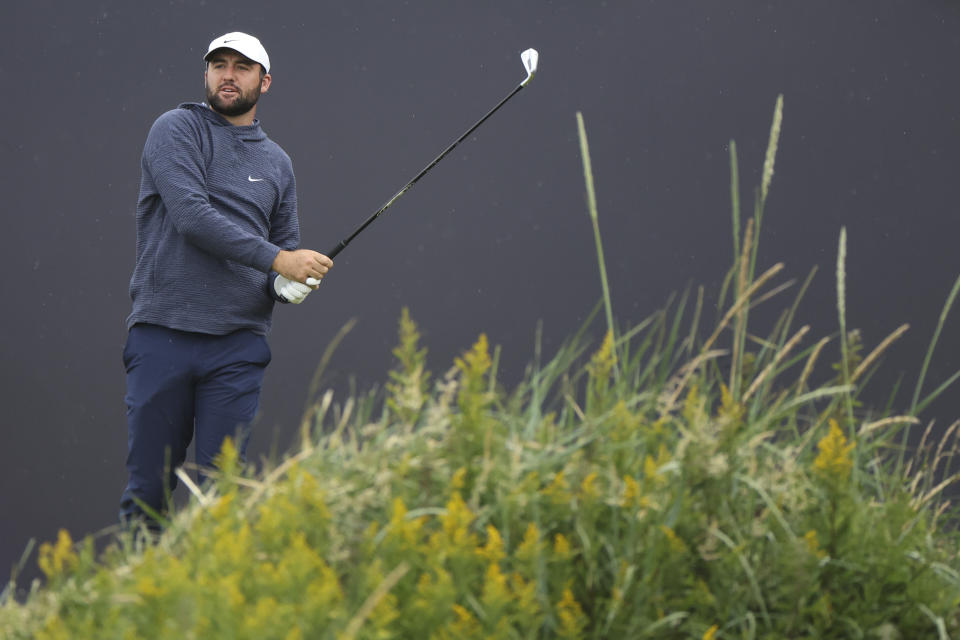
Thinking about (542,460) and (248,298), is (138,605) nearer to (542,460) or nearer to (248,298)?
(542,460)

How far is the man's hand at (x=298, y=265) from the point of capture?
8.70ft

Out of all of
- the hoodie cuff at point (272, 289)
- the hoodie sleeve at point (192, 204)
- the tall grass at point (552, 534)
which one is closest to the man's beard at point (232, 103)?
the hoodie sleeve at point (192, 204)

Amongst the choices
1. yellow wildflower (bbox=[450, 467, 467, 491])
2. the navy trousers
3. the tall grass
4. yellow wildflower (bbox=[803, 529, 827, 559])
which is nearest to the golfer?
the navy trousers

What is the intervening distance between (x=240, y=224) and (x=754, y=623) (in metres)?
1.97

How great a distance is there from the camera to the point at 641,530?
128cm

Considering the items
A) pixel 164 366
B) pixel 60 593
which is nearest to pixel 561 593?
pixel 60 593

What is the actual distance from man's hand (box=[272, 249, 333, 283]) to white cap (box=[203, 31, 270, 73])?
0.63m

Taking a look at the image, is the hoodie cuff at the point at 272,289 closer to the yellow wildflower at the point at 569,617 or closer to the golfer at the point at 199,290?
the golfer at the point at 199,290

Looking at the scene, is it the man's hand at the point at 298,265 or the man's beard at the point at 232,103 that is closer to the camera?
the man's hand at the point at 298,265

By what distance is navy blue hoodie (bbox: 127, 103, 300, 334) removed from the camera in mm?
2646

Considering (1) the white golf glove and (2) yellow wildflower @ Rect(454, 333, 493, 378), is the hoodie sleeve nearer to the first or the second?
(1) the white golf glove

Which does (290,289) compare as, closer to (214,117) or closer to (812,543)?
(214,117)

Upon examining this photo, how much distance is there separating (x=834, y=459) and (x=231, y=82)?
212cm

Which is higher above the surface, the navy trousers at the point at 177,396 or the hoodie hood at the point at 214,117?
the hoodie hood at the point at 214,117
